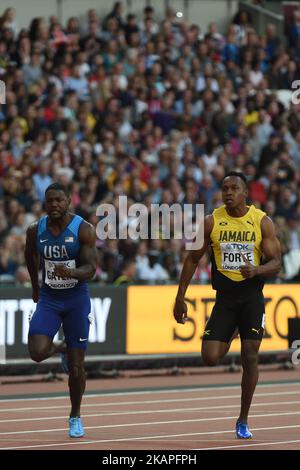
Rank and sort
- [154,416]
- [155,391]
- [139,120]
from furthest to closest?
1. [139,120]
2. [155,391]
3. [154,416]

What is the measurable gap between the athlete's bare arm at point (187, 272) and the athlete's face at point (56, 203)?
1247 millimetres

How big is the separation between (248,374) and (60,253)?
2.03 m

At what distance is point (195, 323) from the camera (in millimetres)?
21312

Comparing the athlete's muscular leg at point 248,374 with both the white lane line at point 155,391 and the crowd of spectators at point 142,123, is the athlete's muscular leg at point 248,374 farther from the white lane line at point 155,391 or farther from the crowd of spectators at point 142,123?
the crowd of spectators at point 142,123

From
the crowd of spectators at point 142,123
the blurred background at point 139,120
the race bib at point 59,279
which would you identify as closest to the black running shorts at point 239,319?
the race bib at point 59,279

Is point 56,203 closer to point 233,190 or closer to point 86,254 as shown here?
point 86,254

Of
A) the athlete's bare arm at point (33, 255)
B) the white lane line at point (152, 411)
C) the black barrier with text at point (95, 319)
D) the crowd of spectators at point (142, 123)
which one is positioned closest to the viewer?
the athlete's bare arm at point (33, 255)

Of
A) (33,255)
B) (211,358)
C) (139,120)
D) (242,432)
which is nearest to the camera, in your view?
(242,432)

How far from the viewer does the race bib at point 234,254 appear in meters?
12.8

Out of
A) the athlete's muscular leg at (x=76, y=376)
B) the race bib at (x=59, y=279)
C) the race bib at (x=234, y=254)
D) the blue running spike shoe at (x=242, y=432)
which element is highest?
the race bib at (x=234, y=254)

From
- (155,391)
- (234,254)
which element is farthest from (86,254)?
(155,391)

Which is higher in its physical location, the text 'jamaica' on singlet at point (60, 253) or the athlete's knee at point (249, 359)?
the text 'jamaica' on singlet at point (60, 253)

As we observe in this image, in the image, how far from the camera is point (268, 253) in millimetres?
12781
